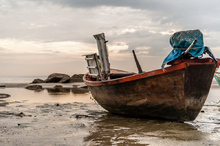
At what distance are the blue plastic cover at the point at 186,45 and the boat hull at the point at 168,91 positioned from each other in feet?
0.92

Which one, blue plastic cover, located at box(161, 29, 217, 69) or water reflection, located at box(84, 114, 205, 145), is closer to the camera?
water reflection, located at box(84, 114, 205, 145)

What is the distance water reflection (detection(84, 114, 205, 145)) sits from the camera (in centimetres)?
435

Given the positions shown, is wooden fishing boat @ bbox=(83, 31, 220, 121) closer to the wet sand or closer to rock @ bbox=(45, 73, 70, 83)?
the wet sand

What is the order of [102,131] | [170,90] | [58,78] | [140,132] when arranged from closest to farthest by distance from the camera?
[140,132] → [102,131] → [170,90] → [58,78]

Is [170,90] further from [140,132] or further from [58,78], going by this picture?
[58,78]

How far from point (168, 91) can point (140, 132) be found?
4.17 ft

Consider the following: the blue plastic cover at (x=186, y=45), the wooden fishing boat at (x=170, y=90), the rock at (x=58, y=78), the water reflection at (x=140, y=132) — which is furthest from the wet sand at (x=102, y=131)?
the rock at (x=58, y=78)

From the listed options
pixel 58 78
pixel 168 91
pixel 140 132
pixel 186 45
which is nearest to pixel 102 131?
pixel 140 132

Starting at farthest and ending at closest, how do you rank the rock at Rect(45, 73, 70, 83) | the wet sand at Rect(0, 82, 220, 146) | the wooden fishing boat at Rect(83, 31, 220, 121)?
the rock at Rect(45, 73, 70, 83) < the wooden fishing boat at Rect(83, 31, 220, 121) < the wet sand at Rect(0, 82, 220, 146)

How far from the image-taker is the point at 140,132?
16.2ft

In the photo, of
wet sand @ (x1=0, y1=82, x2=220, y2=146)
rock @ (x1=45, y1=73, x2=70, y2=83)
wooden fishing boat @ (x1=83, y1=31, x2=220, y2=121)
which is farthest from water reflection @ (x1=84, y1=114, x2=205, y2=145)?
rock @ (x1=45, y1=73, x2=70, y2=83)

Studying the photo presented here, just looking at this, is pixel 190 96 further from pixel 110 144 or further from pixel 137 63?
pixel 137 63

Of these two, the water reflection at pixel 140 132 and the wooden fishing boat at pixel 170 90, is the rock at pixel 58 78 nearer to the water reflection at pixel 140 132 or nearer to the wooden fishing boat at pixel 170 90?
the wooden fishing boat at pixel 170 90

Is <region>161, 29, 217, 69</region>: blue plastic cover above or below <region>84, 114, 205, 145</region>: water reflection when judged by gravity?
above
